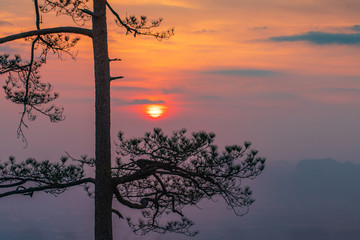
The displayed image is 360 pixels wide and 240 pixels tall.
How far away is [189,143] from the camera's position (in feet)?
27.6

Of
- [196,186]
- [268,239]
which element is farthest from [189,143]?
[268,239]

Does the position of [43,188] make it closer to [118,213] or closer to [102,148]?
[118,213]

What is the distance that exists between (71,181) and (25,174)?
3.49ft

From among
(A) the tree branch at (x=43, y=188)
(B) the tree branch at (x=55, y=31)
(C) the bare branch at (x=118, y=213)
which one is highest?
(B) the tree branch at (x=55, y=31)

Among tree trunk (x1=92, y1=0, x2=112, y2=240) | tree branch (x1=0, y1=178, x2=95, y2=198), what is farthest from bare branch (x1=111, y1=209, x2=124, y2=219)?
tree branch (x1=0, y1=178, x2=95, y2=198)

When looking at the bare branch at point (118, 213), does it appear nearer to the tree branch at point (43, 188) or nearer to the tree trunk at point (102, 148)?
the tree trunk at point (102, 148)

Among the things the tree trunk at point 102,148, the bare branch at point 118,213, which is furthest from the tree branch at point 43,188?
the bare branch at point 118,213

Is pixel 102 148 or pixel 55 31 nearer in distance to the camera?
pixel 102 148

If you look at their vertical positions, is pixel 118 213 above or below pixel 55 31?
below

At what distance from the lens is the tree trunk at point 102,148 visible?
8742 mm

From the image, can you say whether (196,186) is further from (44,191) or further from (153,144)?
(44,191)

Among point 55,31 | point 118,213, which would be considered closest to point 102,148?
point 118,213

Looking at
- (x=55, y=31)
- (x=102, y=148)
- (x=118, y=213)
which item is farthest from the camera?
(x=118, y=213)

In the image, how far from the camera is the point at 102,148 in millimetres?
8727
